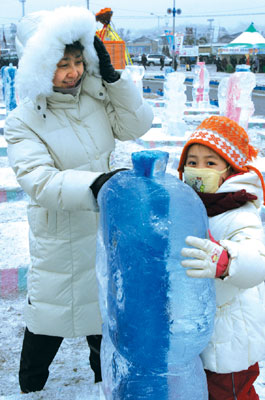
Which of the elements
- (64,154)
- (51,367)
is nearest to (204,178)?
(64,154)

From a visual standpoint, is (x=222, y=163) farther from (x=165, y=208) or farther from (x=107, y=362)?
(x=107, y=362)

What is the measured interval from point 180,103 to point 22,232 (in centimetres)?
518

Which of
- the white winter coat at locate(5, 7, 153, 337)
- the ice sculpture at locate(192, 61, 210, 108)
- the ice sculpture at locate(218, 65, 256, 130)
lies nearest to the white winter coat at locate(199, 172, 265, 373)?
the white winter coat at locate(5, 7, 153, 337)

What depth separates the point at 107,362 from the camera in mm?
1169

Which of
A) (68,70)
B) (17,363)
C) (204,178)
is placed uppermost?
(68,70)

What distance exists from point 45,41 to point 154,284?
88cm

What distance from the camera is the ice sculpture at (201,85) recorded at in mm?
11172

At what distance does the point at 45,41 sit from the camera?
140cm

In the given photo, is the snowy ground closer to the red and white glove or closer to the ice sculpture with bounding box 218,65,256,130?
the red and white glove

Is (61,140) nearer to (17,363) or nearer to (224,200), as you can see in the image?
(224,200)

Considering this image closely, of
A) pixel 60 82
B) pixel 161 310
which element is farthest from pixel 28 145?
pixel 161 310

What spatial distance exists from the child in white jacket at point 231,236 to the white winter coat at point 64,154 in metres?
0.39

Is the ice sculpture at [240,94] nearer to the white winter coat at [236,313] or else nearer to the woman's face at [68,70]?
the woman's face at [68,70]

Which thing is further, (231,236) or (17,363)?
(17,363)
